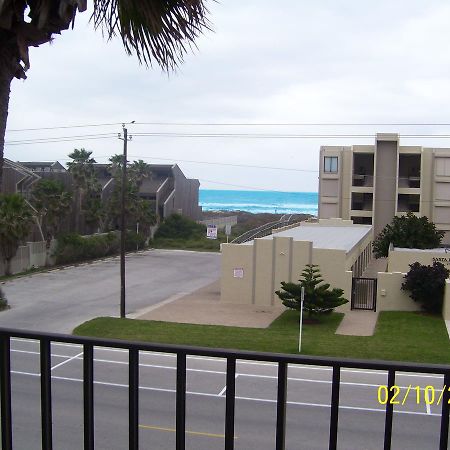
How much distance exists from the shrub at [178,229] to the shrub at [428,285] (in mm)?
41665

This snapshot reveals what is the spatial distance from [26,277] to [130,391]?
39.2 metres

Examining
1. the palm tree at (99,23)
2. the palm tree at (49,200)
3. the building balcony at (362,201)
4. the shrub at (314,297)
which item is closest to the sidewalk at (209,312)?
the shrub at (314,297)

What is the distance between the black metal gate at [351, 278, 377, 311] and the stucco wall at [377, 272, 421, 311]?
535mm

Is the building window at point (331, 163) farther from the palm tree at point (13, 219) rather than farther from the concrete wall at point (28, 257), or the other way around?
the palm tree at point (13, 219)

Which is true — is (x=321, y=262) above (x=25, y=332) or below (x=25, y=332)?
below

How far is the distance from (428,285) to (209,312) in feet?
32.4

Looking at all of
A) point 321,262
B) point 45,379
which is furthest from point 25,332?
point 321,262

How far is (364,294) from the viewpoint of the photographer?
101ft

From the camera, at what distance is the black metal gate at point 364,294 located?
30.3 meters

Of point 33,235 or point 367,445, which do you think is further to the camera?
point 33,235

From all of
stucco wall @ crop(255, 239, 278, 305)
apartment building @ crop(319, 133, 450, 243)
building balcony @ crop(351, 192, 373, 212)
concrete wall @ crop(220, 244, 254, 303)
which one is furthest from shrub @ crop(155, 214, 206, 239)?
stucco wall @ crop(255, 239, 278, 305)

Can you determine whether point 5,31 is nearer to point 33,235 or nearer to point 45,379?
point 45,379

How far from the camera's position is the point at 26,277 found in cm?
4034

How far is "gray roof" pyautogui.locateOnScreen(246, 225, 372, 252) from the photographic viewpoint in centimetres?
3506
